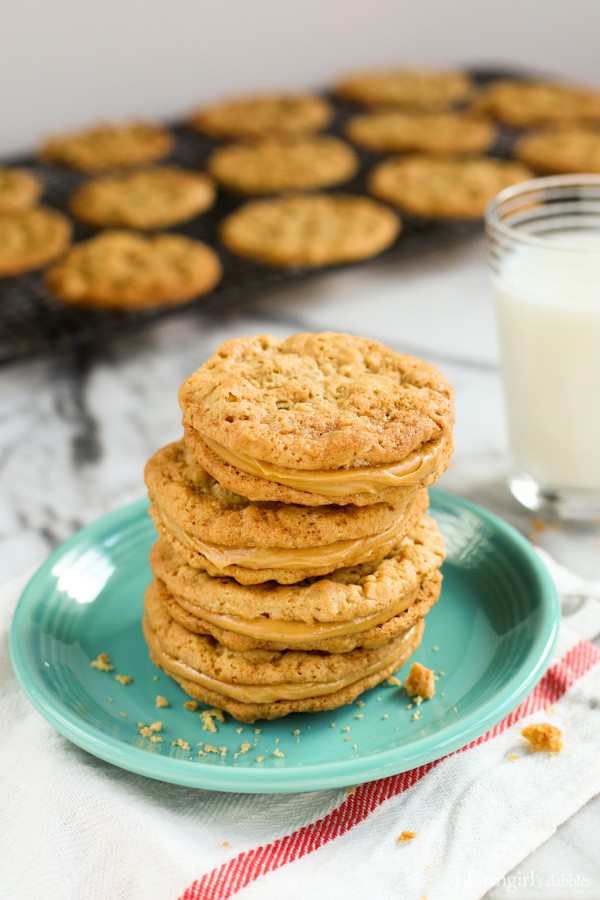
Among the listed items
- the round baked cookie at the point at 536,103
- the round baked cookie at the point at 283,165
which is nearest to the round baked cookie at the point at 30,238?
the round baked cookie at the point at 283,165

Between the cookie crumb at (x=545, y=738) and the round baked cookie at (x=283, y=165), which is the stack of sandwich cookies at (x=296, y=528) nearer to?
the cookie crumb at (x=545, y=738)

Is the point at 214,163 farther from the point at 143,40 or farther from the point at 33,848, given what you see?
the point at 33,848

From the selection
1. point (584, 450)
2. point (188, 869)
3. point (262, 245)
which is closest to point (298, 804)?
point (188, 869)

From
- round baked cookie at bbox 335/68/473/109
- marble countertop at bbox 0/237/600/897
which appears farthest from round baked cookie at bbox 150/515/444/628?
round baked cookie at bbox 335/68/473/109

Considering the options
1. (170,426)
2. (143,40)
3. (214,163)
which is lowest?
(170,426)

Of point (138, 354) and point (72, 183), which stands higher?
point (72, 183)

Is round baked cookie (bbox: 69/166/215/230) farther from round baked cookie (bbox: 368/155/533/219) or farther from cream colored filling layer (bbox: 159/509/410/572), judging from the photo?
cream colored filling layer (bbox: 159/509/410/572)

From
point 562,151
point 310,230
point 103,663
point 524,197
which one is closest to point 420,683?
point 103,663
